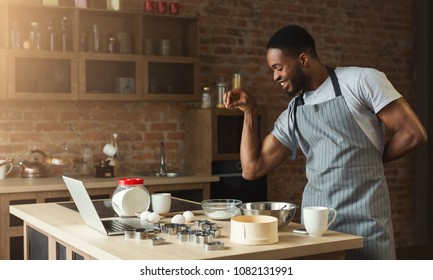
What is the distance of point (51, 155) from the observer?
489cm

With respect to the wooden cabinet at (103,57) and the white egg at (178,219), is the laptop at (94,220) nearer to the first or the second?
the white egg at (178,219)

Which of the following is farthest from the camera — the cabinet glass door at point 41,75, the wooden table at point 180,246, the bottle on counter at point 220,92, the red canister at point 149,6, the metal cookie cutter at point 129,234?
the bottle on counter at point 220,92

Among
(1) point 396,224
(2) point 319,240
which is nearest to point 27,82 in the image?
(2) point 319,240

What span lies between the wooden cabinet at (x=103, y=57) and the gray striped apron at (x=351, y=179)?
236 cm

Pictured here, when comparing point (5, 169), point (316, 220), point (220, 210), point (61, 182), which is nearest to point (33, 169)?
point (5, 169)

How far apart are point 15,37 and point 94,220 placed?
253 cm

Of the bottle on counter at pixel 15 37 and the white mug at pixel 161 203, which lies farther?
the bottle on counter at pixel 15 37

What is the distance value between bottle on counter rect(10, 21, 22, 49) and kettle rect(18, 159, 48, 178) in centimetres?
79

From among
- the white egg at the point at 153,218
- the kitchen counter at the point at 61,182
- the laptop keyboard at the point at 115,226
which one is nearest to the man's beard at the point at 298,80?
the white egg at the point at 153,218

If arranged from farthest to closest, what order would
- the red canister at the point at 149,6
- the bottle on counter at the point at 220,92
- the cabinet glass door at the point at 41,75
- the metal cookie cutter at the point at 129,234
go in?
the bottle on counter at the point at 220,92, the red canister at the point at 149,6, the cabinet glass door at the point at 41,75, the metal cookie cutter at the point at 129,234

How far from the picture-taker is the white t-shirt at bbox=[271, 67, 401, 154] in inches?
104

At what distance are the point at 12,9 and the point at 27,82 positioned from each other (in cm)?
52

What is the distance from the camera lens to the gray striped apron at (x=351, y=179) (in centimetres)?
263

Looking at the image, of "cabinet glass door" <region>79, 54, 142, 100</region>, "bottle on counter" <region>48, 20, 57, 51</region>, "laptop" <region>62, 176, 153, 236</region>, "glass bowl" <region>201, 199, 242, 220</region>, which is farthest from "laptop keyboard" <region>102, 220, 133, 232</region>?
"bottle on counter" <region>48, 20, 57, 51</region>
